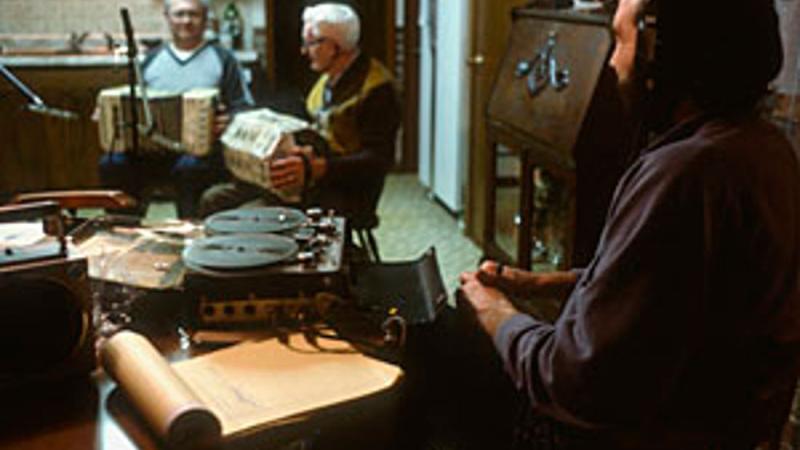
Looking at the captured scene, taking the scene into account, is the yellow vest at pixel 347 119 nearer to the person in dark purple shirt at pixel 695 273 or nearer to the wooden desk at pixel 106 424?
the wooden desk at pixel 106 424

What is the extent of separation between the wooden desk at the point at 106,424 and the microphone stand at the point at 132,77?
2.06 meters

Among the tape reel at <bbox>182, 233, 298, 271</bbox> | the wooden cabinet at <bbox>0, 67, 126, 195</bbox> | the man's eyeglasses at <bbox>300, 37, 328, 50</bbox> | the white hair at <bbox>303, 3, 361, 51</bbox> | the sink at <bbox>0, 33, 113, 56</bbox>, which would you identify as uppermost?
the white hair at <bbox>303, 3, 361, 51</bbox>

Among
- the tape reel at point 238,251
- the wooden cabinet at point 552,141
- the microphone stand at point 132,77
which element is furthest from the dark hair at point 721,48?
the microphone stand at point 132,77

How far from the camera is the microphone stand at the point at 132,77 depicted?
3205mm

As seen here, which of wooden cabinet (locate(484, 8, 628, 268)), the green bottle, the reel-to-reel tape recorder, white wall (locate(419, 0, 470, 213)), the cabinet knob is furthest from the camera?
the green bottle

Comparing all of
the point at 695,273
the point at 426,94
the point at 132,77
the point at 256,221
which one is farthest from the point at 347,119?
the point at 426,94

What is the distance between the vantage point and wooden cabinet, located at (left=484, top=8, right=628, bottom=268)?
2928 mm

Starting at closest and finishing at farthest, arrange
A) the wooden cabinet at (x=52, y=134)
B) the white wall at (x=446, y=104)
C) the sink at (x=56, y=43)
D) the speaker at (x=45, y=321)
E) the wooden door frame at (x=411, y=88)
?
the speaker at (x=45, y=321) < the white wall at (x=446, y=104) < the wooden cabinet at (x=52, y=134) < the sink at (x=56, y=43) < the wooden door frame at (x=411, y=88)

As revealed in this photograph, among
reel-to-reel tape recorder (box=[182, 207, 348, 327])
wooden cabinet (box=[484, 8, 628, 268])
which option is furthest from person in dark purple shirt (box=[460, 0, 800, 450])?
wooden cabinet (box=[484, 8, 628, 268])

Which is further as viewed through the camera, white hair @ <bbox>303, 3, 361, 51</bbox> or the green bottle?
the green bottle

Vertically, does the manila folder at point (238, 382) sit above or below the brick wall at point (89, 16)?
below

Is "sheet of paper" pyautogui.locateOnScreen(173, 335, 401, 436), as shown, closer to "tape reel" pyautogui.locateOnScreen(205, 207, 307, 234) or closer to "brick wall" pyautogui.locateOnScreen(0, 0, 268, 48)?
"tape reel" pyautogui.locateOnScreen(205, 207, 307, 234)

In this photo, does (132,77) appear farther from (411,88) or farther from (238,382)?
(411,88)

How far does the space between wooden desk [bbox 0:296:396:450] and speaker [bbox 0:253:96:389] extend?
31 mm
